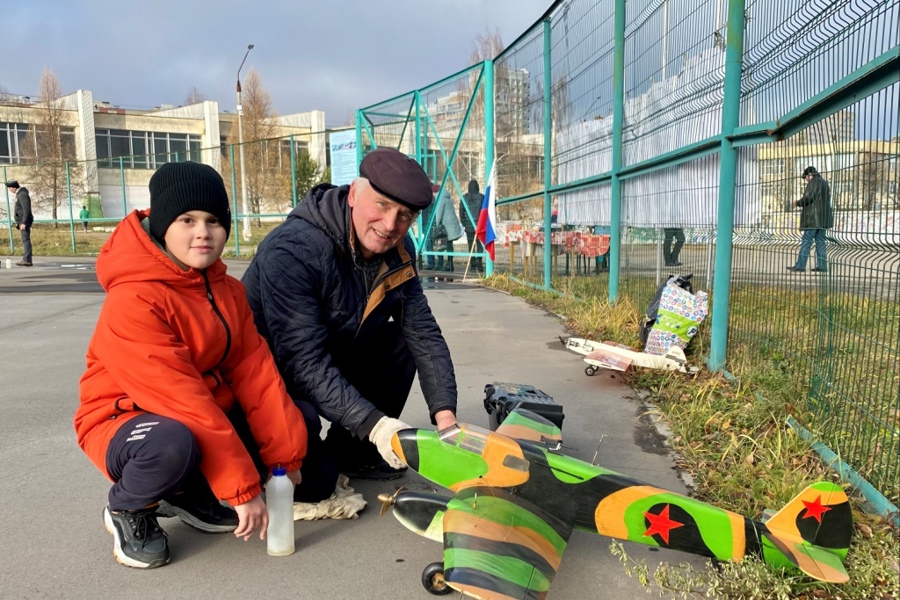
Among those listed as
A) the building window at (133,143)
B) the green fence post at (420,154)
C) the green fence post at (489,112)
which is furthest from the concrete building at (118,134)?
the green fence post at (489,112)

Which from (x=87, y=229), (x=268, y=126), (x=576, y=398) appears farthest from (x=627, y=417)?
(x=268, y=126)

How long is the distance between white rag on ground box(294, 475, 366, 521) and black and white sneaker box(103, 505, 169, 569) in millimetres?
543

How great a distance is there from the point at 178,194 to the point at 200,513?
4.10 feet

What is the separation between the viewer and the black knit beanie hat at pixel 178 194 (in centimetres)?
233

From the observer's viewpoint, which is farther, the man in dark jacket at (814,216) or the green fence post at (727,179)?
the green fence post at (727,179)

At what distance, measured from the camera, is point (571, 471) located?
2.30 metres

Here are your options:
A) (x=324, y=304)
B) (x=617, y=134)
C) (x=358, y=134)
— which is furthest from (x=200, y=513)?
(x=358, y=134)

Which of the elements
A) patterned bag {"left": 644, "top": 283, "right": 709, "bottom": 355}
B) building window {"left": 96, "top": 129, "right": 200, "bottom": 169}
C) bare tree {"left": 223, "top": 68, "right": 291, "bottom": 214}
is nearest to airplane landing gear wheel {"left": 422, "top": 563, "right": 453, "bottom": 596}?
patterned bag {"left": 644, "top": 283, "right": 709, "bottom": 355}

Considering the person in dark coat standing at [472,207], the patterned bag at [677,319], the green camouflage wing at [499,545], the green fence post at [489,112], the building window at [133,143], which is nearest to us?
the green camouflage wing at [499,545]

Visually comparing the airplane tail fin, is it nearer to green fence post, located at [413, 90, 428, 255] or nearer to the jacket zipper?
the jacket zipper

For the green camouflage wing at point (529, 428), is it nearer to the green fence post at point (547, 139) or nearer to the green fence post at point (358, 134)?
the green fence post at point (547, 139)

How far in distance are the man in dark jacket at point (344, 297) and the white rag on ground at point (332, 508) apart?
3 centimetres

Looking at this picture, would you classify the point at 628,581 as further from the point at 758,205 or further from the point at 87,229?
the point at 87,229

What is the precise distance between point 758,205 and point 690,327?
1139 millimetres
